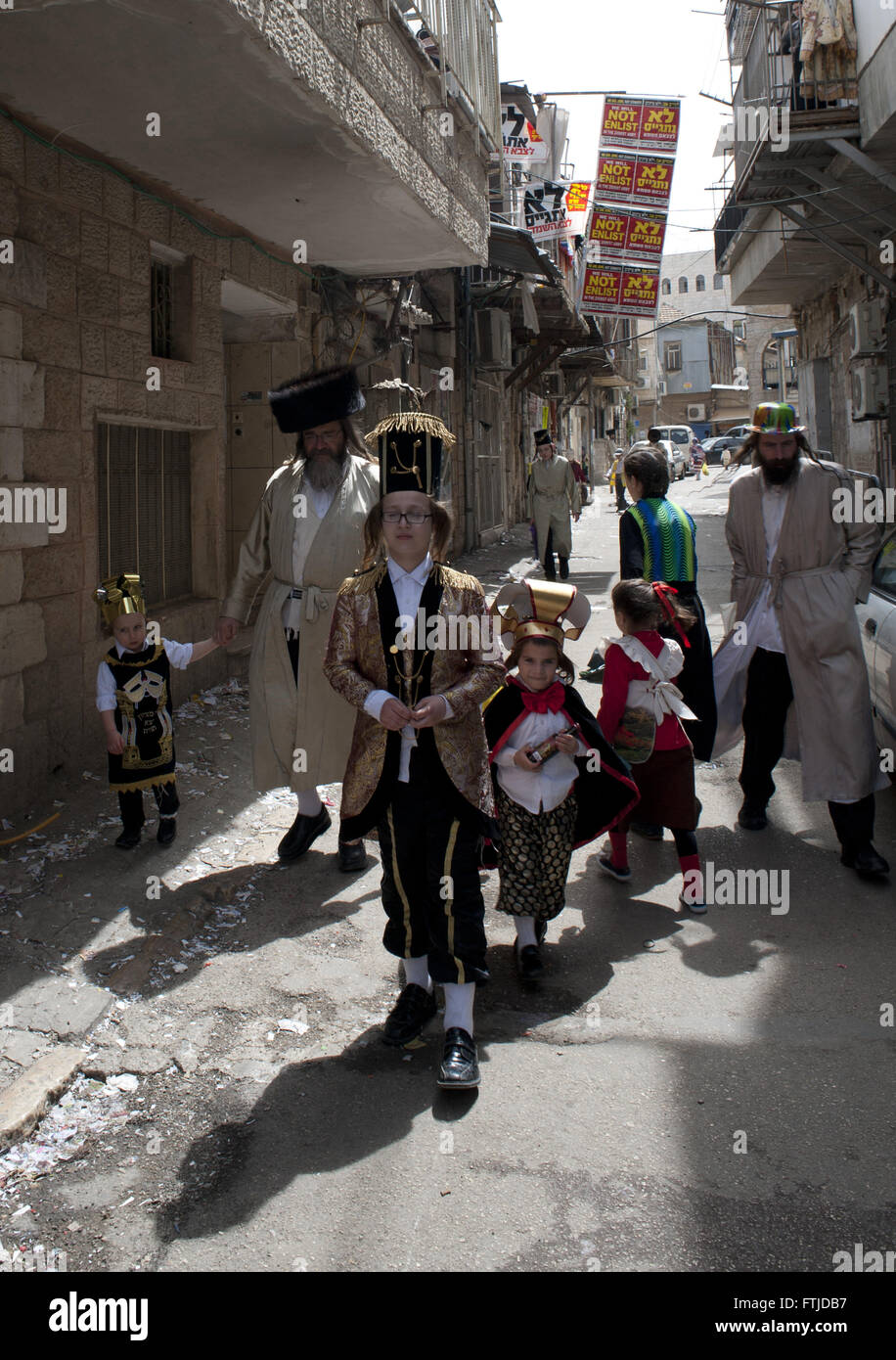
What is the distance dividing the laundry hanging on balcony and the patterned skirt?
9851 mm

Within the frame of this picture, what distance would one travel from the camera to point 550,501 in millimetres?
13016

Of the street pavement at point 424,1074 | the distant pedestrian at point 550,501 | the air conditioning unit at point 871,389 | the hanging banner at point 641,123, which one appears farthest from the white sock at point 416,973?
the hanging banner at point 641,123

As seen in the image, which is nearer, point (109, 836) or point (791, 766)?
point (109, 836)

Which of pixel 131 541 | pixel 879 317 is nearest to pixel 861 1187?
pixel 131 541

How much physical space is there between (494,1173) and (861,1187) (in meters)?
0.87

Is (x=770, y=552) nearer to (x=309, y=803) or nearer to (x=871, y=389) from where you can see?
(x=309, y=803)

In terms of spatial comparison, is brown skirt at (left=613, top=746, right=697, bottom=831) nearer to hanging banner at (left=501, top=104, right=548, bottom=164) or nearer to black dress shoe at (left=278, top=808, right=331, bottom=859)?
black dress shoe at (left=278, top=808, right=331, bottom=859)

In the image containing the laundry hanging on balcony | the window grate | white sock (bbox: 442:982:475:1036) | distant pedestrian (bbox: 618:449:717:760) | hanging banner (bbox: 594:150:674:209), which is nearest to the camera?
white sock (bbox: 442:982:475:1036)

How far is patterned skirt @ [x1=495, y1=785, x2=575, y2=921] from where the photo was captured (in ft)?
12.4

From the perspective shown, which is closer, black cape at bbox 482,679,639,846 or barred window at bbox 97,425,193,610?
black cape at bbox 482,679,639,846

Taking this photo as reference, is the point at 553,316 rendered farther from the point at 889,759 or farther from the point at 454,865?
the point at 454,865

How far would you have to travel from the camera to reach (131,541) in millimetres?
6715

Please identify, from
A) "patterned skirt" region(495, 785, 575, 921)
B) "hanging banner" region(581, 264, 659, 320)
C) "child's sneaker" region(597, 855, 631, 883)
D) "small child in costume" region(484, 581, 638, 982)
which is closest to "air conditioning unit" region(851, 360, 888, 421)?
"hanging banner" region(581, 264, 659, 320)

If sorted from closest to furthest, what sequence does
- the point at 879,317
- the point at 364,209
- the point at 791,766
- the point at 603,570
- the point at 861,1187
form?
the point at 861,1187, the point at 791,766, the point at 364,209, the point at 879,317, the point at 603,570
